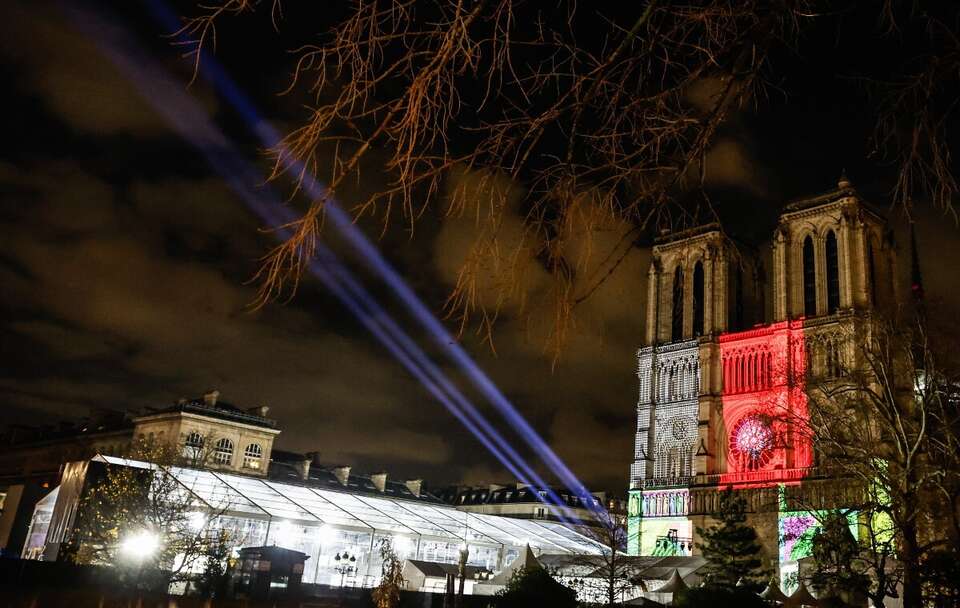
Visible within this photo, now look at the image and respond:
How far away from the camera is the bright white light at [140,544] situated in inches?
922

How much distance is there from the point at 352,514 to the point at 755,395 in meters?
24.4

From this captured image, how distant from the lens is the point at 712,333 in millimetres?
47656

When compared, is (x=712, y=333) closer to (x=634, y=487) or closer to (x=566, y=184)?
(x=634, y=487)

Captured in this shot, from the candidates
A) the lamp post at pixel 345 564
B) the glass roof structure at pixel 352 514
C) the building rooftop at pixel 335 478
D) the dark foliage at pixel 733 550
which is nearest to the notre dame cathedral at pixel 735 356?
the dark foliage at pixel 733 550

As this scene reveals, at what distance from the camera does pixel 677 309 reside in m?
50.9

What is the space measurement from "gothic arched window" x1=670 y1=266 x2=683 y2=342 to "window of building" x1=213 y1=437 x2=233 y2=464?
105ft

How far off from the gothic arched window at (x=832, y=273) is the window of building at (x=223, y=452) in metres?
40.6

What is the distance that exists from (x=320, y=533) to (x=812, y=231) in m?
31.8

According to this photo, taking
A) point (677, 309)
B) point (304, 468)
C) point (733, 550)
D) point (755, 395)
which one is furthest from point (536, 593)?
point (304, 468)

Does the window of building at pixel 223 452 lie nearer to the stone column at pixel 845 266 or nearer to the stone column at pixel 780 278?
the stone column at pixel 780 278

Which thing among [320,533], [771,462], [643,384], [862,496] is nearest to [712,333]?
[643,384]

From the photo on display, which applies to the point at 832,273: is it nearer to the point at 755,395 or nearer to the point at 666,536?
the point at 755,395

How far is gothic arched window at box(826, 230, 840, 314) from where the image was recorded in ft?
143

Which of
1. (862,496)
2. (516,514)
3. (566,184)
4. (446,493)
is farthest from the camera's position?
→ (446,493)
